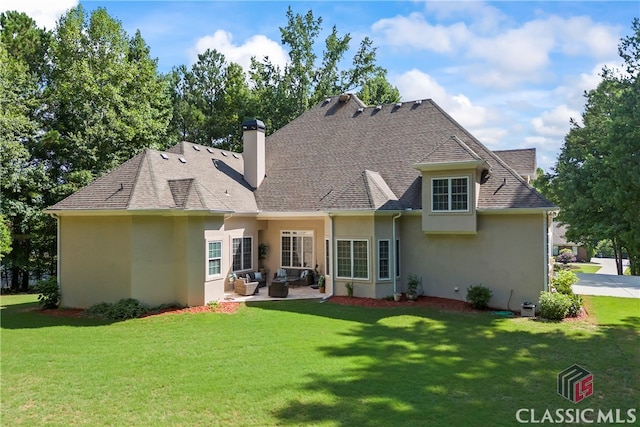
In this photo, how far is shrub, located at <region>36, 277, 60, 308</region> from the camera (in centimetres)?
1580

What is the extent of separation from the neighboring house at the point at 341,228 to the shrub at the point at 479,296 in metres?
0.53

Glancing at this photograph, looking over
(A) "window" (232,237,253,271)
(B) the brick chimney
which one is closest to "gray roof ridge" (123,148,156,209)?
(A) "window" (232,237,253,271)

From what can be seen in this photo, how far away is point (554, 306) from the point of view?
1373cm

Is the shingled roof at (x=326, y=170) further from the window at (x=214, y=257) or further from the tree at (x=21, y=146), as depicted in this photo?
the tree at (x=21, y=146)

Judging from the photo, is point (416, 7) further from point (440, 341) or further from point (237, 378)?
point (237, 378)

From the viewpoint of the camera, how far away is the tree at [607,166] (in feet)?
62.9

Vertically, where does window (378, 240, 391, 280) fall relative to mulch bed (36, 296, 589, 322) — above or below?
above

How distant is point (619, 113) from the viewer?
19.8m

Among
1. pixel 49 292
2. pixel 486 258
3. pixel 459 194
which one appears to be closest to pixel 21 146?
pixel 49 292

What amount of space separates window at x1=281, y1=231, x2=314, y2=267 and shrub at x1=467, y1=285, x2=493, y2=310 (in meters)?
7.91

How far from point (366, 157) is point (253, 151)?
6428mm

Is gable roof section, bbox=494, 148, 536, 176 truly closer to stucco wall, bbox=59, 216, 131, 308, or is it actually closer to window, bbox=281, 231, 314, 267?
window, bbox=281, 231, 314, 267

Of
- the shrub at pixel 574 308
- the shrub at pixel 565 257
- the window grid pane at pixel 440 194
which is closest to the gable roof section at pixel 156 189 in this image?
the window grid pane at pixel 440 194

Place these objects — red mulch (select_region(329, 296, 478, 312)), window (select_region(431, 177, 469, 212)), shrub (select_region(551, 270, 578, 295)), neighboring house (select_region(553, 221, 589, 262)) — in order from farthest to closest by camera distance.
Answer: neighboring house (select_region(553, 221, 589, 262))
shrub (select_region(551, 270, 578, 295))
window (select_region(431, 177, 469, 212))
red mulch (select_region(329, 296, 478, 312))
